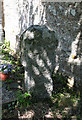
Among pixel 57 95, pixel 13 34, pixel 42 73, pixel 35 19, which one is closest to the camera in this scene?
pixel 42 73

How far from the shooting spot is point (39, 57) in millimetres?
2689

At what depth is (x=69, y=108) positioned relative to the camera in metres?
→ 2.59

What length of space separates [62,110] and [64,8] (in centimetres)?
208

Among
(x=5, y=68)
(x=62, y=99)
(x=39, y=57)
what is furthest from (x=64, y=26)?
(x=5, y=68)

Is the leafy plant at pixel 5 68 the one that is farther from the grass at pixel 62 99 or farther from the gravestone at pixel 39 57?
the gravestone at pixel 39 57

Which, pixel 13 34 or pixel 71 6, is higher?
pixel 71 6

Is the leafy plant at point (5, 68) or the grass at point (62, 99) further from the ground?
the leafy plant at point (5, 68)

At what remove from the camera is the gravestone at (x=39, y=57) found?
2621 millimetres

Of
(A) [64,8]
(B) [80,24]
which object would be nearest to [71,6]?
(A) [64,8]

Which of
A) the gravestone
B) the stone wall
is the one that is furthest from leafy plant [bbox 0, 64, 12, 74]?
the stone wall

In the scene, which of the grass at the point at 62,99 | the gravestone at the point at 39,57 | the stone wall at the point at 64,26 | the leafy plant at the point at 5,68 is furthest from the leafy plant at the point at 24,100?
the leafy plant at the point at 5,68

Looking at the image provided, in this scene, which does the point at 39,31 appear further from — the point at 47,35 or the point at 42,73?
the point at 42,73

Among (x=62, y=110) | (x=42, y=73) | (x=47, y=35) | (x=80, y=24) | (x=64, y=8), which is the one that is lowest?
(x=62, y=110)

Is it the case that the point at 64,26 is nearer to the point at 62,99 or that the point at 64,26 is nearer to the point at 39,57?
the point at 39,57
